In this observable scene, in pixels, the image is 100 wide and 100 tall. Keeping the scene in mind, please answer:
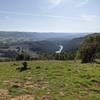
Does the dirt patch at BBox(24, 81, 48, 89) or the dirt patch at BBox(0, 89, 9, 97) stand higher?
the dirt patch at BBox(0, 89, 9, 97)

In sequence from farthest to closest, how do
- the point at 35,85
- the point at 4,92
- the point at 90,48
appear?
the point at 90,48, the point at 35,85, the point at 4,92

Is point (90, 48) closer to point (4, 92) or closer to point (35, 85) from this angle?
point (35, 85)

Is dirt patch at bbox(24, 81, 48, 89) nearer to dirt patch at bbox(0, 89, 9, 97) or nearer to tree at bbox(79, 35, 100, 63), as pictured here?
dirt patch at bbox(0, 89, 9, 97)

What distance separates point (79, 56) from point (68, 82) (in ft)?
118

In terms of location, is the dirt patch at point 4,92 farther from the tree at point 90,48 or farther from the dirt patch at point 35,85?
the tree at point 90,48

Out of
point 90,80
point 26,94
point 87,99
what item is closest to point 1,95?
point 26,94

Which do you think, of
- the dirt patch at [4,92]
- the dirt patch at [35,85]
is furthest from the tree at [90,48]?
the dirt patch at [4,92]

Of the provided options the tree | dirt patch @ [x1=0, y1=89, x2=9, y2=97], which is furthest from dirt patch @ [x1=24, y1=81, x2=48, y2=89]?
the tree

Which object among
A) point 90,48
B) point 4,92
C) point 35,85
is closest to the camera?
point 4,92

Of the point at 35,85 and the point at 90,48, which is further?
the point at 90,48

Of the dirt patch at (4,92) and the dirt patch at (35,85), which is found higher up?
the dirt patch at (4,92)

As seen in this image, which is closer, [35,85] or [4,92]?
[4,92]

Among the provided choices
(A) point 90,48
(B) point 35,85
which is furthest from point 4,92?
(A) point 90,48

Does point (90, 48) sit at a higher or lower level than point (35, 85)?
higher
